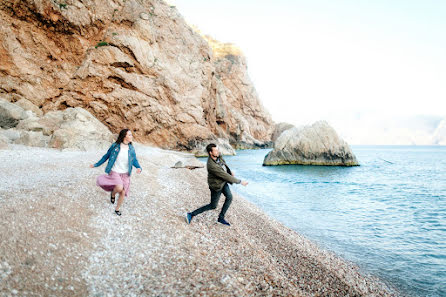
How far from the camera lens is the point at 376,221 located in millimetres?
11930

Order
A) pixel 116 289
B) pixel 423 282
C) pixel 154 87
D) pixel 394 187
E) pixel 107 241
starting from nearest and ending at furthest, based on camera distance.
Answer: pixel 116 289 < pixel 107 241 < pixel 423 282 < pixel 394 187 < pixel 154 87

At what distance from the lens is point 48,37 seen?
117 feet

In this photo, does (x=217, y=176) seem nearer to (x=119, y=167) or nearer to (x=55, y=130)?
(x=119, y=167)

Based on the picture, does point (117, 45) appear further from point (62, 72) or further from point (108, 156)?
point (108, 156)

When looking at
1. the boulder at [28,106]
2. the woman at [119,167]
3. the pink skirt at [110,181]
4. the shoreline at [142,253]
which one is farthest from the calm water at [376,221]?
the boulder at [28,106]

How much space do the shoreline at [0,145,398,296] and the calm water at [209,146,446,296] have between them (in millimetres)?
1095

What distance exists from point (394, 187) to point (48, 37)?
45130 mm

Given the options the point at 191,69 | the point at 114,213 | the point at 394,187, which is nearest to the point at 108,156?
the point at 114,213

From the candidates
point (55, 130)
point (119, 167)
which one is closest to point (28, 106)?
point (55, 130)

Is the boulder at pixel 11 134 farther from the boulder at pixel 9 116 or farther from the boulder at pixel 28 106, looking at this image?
the boulder at pixel 28 106

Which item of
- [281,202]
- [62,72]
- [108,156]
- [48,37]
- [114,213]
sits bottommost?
[281,202]

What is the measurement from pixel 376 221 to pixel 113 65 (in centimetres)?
3956

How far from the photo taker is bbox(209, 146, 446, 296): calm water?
7344 mm

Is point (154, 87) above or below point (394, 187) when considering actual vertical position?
above
